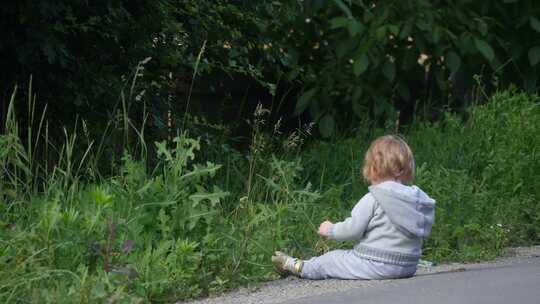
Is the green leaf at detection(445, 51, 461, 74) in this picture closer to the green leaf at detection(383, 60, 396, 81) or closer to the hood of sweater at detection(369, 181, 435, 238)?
the green leaf at detection(383, 60, 396, 81)

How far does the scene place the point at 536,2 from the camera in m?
10.4

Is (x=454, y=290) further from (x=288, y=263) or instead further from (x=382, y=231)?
(x=288, y=263)

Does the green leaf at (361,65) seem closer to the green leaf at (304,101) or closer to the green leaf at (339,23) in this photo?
the green leaf at (339,23)

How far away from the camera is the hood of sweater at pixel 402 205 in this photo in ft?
19.9

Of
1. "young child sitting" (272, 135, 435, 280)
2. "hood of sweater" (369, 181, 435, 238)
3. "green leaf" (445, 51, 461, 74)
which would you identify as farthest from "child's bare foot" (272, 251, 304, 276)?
"green leaf" (445, 51, 461, 74)

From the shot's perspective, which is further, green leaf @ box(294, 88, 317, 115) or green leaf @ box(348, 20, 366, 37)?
green leaf @ box(294, 88, 317, 115)

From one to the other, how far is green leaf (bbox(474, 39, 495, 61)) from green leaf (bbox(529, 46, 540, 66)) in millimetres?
463

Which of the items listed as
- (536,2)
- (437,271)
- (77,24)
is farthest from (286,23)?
(437,271)

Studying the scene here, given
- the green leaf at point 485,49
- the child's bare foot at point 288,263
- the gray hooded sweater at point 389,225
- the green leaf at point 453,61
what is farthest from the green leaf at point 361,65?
the child's bare foot at point 288,263

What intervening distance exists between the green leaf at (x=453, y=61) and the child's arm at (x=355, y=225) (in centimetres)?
419

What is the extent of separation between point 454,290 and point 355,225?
0.72 m

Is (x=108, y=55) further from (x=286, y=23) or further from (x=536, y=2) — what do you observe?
(x=536, y=2)

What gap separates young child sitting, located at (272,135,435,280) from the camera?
6094 millimetres

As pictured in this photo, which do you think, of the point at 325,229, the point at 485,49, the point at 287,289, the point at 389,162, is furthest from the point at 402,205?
the point at 485,49
